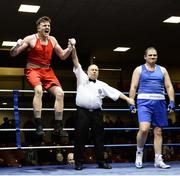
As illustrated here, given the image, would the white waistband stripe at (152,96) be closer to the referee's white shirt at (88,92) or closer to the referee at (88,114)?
the referee at (88,114)

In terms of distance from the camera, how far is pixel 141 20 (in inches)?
339

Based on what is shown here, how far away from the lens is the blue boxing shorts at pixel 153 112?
15.0 feet

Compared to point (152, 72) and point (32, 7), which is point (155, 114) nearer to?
point (152, 72)

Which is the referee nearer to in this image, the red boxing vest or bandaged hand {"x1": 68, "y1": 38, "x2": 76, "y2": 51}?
bandaged hand {"x1": 68, "y1": 38, "x2": 76, "y2": 51}

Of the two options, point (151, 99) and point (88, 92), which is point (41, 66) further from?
point (151, 99)

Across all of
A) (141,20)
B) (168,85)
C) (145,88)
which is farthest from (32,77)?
(141,20)

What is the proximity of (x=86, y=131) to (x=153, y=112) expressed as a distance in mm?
817

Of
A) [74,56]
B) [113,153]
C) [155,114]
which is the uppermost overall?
[74,56]

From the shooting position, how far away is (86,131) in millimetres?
4613

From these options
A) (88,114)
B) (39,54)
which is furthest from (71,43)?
(88,114)

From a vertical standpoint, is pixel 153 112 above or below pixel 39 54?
below

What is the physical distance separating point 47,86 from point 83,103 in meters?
0.47

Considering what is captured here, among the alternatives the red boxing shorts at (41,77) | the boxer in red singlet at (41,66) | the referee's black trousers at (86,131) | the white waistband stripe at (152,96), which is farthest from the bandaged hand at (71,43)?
the white waistband stripe at (152,96)

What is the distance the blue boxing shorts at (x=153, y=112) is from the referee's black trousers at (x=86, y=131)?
498mm
